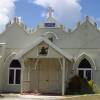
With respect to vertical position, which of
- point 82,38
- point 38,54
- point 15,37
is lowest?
point 38,54

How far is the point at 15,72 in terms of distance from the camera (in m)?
37.2

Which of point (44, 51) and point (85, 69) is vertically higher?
point (44, 51)

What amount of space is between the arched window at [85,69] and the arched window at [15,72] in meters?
5.64

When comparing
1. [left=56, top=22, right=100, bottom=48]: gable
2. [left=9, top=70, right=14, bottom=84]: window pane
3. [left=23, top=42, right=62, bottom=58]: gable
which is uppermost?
[left=56, top=22, right=100, bottom=48]: gable

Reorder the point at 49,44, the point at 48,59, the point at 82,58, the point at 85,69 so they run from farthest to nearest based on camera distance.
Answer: the point at 82,58 → the point at 85,69 → the point at 48,59 → the point at 49,44

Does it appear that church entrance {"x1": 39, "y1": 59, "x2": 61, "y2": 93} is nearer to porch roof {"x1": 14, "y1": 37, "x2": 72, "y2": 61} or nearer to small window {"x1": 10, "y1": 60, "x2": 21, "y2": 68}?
porch roof {"x1": 14, "y1": 37, "x2": 72, "y2": 61}

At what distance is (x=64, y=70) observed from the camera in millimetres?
33750

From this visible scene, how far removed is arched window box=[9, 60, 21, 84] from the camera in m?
37.2

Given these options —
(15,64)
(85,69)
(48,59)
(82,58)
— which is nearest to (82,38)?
(82,58)

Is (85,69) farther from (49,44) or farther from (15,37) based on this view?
(15,37)

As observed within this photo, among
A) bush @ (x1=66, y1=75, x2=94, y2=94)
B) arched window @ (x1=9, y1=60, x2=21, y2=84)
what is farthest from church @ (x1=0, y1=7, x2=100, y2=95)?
bush @ (x1=66, y1=75, x2=94, y2=94)

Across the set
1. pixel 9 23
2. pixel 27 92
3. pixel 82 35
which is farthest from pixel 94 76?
pixel 9 23

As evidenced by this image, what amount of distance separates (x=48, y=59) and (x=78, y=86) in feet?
11.7

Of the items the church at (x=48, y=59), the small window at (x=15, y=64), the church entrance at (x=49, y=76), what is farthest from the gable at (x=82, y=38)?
the small window at (x=15, y=64)
